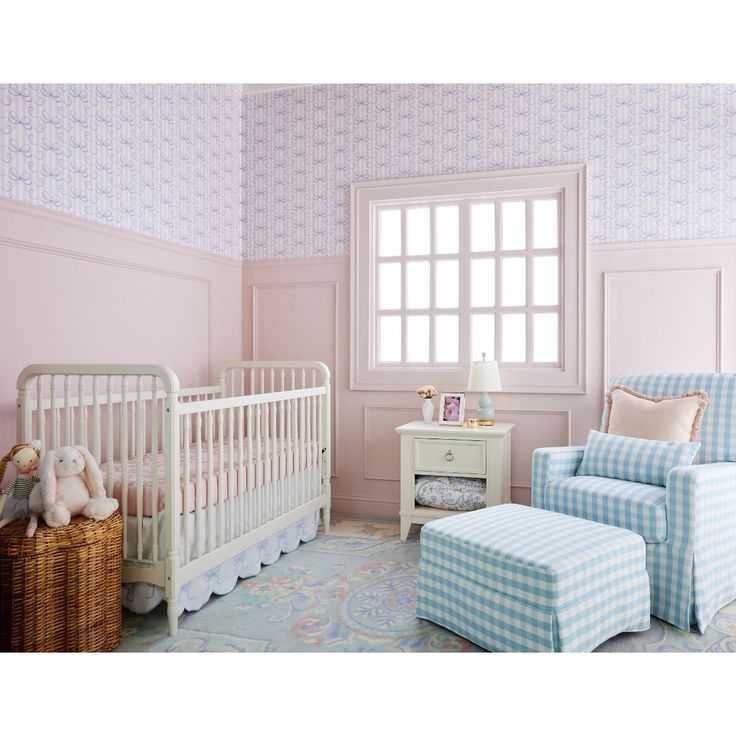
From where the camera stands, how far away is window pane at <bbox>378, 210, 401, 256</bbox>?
3930mm

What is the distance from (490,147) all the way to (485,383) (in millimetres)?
1419

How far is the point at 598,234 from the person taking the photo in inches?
136

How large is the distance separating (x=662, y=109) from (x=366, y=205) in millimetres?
1748

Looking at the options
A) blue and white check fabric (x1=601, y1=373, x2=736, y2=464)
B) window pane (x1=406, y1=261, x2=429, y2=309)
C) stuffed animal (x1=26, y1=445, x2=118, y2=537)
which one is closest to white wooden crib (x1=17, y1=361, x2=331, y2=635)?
Answer: stuffed animal (x1=26, y1=445, x2=118, y2=537)

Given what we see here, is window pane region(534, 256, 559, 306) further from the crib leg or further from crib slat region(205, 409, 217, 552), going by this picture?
the crib leg

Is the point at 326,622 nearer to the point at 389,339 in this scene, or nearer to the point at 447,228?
the point at 389,339

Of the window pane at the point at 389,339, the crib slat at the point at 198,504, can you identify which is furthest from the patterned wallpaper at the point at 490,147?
the crib slat at the point at 198,504

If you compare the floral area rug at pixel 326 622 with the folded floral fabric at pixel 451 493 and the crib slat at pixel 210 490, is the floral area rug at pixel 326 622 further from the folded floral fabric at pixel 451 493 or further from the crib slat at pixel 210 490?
Result: the folded floral fabric at pixel 451 493

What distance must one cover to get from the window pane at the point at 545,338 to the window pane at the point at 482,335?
0.25m

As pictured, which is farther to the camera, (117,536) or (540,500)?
(540,500)

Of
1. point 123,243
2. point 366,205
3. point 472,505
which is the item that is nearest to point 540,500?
point 472,505

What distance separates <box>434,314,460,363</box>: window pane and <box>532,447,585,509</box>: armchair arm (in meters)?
1.13

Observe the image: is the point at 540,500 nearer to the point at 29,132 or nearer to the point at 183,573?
the point at 183,573

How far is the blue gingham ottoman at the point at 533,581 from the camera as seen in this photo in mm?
1889
